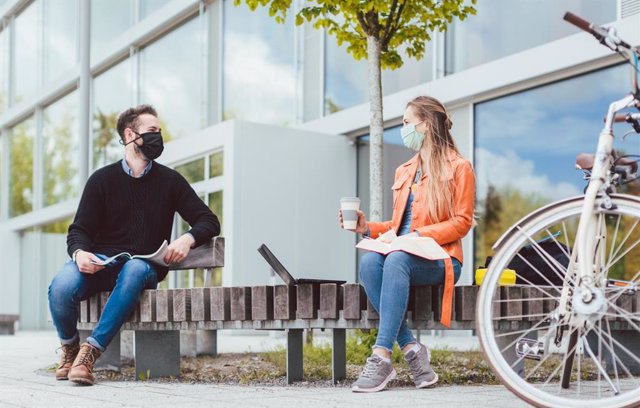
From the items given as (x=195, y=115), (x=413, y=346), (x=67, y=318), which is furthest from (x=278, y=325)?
(x=195, y=115)

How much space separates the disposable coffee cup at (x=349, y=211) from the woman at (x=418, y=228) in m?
0.04

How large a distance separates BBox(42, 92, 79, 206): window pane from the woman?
19.8 m

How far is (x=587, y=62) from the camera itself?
10086mm

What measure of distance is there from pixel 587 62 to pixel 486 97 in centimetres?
175

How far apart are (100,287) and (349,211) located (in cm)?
175

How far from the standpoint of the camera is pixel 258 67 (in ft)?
55.0

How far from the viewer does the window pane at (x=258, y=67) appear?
16031 millimetres

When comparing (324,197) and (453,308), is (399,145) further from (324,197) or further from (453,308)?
(453,308)

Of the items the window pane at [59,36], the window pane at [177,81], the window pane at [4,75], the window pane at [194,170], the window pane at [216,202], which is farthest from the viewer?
the window pane at [4,75]

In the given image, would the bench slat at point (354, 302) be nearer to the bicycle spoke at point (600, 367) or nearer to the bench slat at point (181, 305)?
the bench slat at point (181, 305)

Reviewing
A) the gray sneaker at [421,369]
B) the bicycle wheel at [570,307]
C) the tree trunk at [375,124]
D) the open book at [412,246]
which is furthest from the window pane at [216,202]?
the bicycle wheel at [570,307]

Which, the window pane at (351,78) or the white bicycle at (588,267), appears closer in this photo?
the white bicycle at (588,267)

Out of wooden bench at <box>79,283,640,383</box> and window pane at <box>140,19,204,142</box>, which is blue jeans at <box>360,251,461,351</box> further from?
window pane at <box>140,19,204,142</box>

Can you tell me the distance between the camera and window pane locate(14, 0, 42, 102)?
26.4 meters
